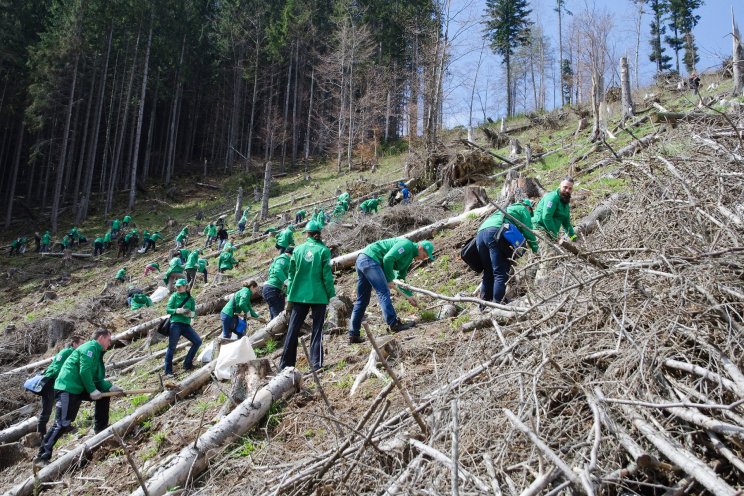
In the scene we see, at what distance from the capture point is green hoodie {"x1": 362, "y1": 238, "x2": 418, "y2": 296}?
6.57 m

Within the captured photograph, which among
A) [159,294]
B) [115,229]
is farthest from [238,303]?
[115,229]

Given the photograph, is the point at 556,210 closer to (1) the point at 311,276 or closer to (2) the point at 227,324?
(1) the point at 311,276

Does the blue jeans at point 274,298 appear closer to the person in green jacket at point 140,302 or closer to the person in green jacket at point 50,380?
the person in green jacket at point 50,380

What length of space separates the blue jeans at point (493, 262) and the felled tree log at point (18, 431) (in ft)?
22.9

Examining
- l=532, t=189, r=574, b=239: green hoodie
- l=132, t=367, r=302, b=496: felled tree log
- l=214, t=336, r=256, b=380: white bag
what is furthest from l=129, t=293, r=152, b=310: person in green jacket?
l=532, t=189, r=574, b=239: green hoodie

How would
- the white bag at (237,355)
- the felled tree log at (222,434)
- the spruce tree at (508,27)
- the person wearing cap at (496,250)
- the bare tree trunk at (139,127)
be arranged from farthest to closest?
the spruce tree at (508,27) < the bare tree trunk at (139,127) < the person wearing cap at (496,250) < the white bag at (237,355) < the felled tree log at (222,434)

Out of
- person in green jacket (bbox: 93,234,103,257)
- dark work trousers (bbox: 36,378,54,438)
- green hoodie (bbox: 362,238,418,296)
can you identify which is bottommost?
dark work trousers (bbox: 36,378,54,438)

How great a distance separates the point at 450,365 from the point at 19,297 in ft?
67.6

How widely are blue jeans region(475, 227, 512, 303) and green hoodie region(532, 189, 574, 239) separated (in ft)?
2.03

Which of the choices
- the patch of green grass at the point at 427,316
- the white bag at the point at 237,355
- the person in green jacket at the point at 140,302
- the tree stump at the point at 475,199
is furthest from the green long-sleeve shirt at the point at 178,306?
the tree stump at the point at 475,199

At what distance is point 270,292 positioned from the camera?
27.0 ft

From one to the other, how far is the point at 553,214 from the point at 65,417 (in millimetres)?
6413

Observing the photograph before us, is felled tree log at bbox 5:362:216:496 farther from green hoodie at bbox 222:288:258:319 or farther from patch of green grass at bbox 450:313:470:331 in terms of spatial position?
patch of green grass at bbox 450:313:470:331

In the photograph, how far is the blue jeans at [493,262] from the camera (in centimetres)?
585
